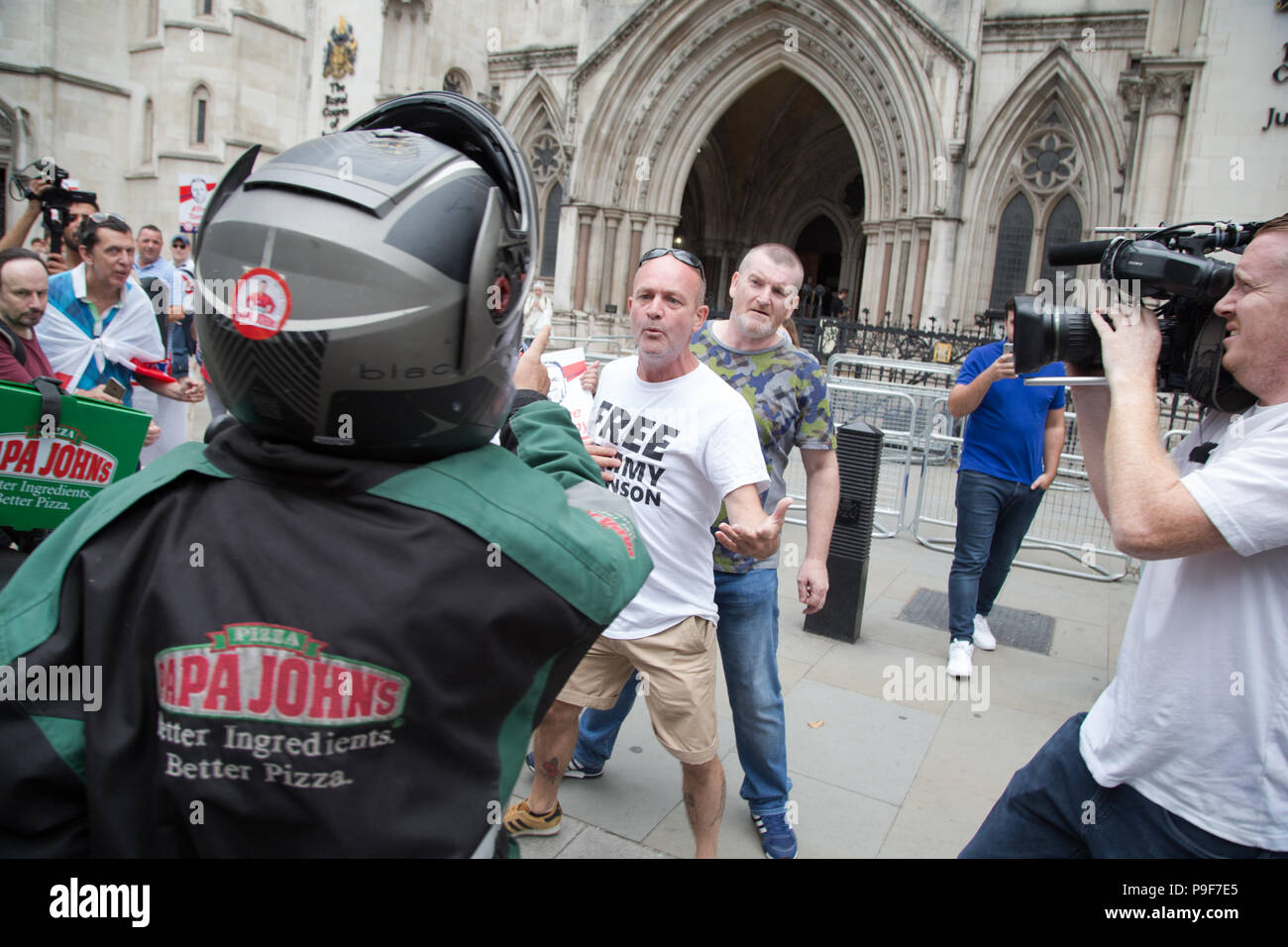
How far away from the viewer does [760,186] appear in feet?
83.0

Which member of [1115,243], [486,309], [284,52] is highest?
[284,52]


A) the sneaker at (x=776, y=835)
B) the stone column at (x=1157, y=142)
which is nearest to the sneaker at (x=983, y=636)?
the sneaker at (x=776, y=835)

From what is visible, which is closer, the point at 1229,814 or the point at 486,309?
the point at 486,309

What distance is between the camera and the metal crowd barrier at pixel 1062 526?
766 centimetres

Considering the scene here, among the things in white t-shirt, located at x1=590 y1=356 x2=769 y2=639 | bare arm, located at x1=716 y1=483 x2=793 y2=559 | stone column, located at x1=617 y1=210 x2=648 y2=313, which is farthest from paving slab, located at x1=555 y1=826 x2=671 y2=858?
stone column, located at x1=617 y1=210 x2=648 y2=313

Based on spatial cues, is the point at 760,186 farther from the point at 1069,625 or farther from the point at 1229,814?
the point at 1229,814

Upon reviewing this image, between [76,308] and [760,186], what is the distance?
22.8 metres

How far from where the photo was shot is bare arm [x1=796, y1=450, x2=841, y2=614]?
325 cm

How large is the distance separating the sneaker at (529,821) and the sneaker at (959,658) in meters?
2.76

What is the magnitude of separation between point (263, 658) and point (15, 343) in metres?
3.46

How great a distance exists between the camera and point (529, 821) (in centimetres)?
318

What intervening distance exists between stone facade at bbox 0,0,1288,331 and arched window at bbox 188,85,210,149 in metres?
0.09
